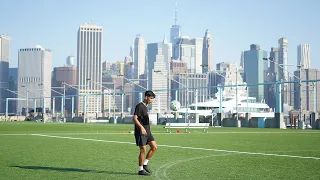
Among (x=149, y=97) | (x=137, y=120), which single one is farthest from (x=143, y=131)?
(x=149, y=97)

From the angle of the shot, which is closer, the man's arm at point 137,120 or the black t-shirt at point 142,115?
the man's arm at point 137,120

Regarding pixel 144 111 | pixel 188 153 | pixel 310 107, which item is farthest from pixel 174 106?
pixel 310 107

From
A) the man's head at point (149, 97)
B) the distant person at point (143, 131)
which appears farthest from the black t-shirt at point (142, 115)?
the man's head at point (149, 97)

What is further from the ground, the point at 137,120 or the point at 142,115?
the point at 142,115

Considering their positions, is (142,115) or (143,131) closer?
(143,131)

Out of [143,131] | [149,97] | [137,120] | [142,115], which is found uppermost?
[149,97]

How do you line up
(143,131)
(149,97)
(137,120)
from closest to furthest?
1. (143,131)
2. (137,120)
3. (149,97)

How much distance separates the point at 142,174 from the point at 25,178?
236cm

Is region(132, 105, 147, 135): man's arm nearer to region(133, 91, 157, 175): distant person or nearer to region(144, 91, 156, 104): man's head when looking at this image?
region(133, 91, 157, 175): distant person

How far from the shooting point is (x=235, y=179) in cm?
1027

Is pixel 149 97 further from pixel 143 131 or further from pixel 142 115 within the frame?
pixel 143 131

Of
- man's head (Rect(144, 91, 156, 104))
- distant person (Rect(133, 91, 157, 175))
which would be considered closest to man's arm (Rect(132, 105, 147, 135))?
distant person (Rect(133, 91, 157, 175))

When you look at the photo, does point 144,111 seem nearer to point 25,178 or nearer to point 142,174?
point 142,174

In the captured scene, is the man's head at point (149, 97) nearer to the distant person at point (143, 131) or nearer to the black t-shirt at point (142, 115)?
the distant person at point (143, 131)
